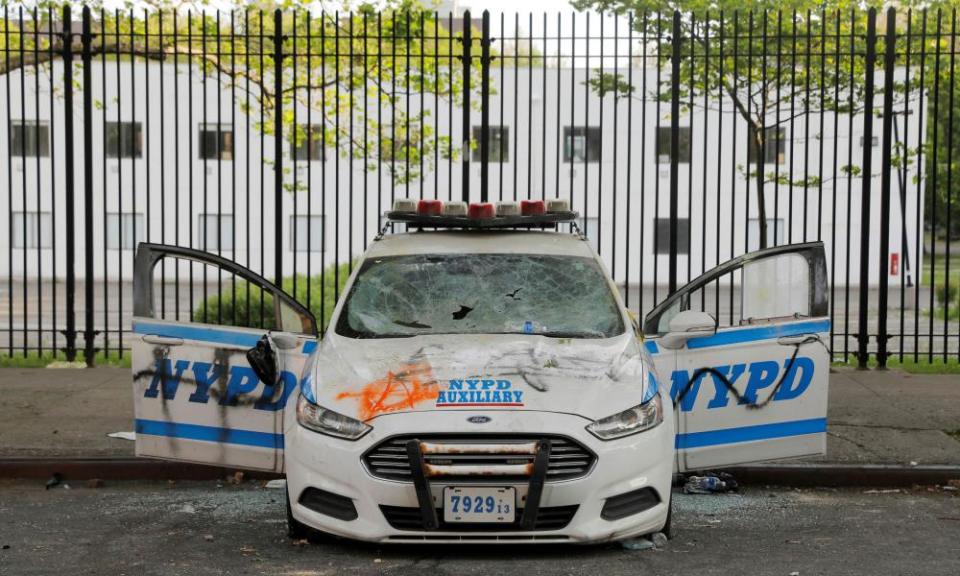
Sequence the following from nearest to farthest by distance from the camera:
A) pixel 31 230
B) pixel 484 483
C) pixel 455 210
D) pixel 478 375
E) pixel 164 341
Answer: pixel 484 483, pixel 478 375, pixel 164 341, pixel 455 210, pixel 31 230

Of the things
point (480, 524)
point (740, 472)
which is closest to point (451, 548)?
point (480, 524)

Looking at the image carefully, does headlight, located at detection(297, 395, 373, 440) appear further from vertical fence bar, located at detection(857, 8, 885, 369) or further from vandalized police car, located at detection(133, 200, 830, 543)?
vertical fence bar, located at detection(857, 8, 885, 369)

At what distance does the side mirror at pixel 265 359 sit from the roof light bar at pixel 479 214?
1.08m

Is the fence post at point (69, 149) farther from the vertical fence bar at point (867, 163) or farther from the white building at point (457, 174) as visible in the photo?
the white building at point (457, 174)

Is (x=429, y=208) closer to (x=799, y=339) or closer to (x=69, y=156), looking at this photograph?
(x=799, y=339)

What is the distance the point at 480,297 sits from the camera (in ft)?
23.5

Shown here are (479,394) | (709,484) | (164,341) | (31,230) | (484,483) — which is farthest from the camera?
(31,230)

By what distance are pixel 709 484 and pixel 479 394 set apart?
2.43 metres

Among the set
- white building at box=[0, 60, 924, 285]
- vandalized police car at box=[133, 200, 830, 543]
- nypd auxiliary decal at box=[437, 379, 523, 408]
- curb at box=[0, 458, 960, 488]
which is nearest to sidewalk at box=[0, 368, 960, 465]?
curb at box=[0, 458, 960, 488]

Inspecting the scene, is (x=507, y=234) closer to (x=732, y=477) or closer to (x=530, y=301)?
(x=530, y=301)

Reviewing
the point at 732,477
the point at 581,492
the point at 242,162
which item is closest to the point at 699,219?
the point at 242,162

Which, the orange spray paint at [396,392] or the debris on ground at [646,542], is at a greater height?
the orange spray paint at [396,392]

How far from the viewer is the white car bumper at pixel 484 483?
5844mm

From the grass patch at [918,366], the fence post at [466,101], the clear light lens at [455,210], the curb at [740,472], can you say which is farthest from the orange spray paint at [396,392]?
the grass patch at [918,366]
